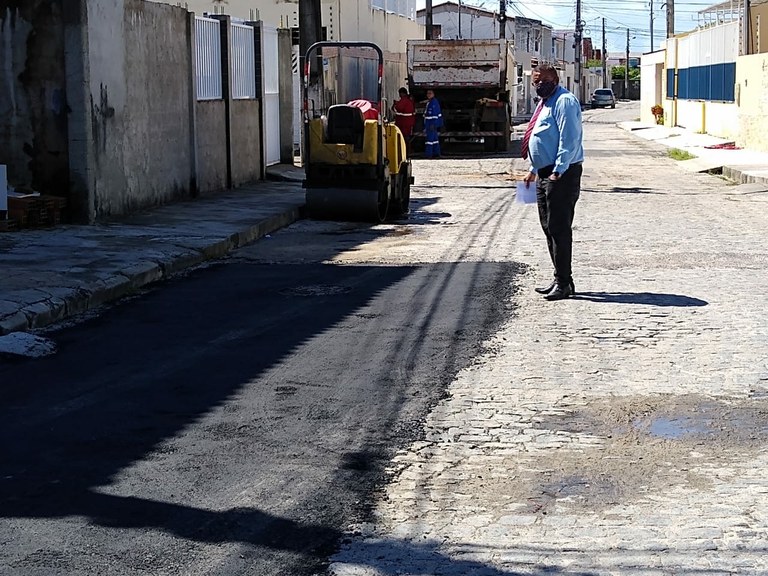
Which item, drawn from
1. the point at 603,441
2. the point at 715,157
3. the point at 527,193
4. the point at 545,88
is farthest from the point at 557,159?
the point at 715,157

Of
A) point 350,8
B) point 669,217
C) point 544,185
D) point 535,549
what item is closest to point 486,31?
point 350,8

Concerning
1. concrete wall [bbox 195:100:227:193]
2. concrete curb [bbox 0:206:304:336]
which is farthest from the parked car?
concrete curb [bbox 0:206:304:336]

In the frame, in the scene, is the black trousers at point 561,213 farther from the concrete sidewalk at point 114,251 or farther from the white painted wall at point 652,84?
the white painted wall at point 652,84

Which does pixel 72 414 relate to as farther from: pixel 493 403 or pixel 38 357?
pixel 493 403

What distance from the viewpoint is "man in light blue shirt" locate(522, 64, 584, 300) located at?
10.7 m

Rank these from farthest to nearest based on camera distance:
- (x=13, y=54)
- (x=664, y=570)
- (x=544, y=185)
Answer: (x=13, y=54) → (x=544, y=185) → (x=664, y=570)

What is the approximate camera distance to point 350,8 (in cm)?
4081

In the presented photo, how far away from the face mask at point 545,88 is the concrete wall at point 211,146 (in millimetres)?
9899

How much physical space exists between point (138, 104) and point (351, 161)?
118 inches

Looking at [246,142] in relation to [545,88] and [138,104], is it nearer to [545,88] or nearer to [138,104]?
[138,104]

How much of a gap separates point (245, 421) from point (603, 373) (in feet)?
7.85

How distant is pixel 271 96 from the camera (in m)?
25.7

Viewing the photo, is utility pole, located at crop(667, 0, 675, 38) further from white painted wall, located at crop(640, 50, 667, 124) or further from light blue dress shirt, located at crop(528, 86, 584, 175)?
light blue dress shirt, located at crop(528, 86, 584, 175)

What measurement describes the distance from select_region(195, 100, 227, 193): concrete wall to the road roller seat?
11.8 ft
